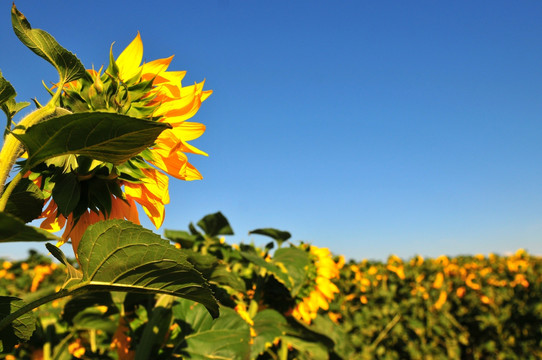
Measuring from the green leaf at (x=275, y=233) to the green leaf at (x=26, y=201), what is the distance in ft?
5.08

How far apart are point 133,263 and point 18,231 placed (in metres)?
0.24

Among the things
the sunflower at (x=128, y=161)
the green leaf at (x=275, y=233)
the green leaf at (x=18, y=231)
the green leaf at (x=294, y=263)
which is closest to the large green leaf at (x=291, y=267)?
the green leaf at (x=294, y=263)

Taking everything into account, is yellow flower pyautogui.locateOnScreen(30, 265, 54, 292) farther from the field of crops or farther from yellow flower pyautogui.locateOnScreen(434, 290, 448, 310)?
yellow flower pyautogui.locateOnScreen(434, 290, 448, 310)

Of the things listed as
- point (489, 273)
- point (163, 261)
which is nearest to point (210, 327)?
point (163, 261)

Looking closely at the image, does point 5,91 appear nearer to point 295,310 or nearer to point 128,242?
point 128,242

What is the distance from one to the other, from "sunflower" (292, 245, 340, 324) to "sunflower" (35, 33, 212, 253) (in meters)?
1.58

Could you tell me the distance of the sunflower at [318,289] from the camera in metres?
2.34

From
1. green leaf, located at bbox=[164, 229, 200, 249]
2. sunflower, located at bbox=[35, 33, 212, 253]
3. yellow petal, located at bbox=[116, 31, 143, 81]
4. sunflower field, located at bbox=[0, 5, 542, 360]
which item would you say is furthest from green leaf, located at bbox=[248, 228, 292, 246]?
yellow petal, located at bbox=[116, 31, 143, 81]

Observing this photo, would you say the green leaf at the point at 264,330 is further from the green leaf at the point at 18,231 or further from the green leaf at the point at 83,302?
the green leaf at the point at 18,231

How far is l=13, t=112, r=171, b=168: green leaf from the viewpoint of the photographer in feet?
1.83

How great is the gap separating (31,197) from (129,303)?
42.9 inches

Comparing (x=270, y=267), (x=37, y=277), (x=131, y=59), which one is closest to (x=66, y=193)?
(x=131, y=59)

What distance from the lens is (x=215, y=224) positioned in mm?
2012

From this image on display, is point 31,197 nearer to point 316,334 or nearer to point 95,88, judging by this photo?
point 95,88
